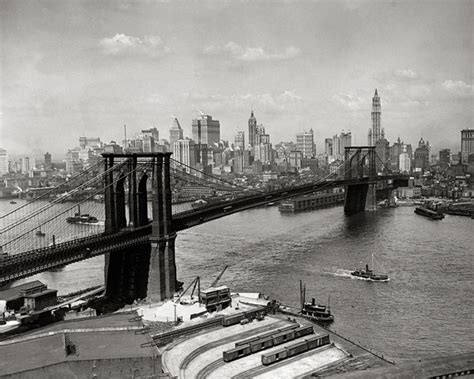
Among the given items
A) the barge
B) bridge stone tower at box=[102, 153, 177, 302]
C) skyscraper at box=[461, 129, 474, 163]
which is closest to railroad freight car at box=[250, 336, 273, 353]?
bridge stone tower at box=[102, 153, 177, 302]

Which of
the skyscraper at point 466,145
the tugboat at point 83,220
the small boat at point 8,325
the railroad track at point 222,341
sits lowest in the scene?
the small boat at point 8,325

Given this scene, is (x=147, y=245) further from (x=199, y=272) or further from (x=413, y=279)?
(x=413, y=279)

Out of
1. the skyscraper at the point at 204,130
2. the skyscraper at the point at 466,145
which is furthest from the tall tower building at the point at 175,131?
the skyscraper at the point at 466,145

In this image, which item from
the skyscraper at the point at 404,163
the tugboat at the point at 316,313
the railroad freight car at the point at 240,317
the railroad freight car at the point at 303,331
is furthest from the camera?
the skyscraper at the point at 404,163

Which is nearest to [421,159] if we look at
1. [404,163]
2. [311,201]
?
[404,163]

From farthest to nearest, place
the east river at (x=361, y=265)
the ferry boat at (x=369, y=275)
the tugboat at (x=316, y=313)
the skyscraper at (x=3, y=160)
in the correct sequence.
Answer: the skyscraper at (x=3, y=160) < the ferry boat at (x=369, y=275) < the tugboat at (x=316, y=313) < the east river at (x=361, y=265)

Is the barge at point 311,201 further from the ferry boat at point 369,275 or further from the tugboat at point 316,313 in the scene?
the tugboat at point 316,313
